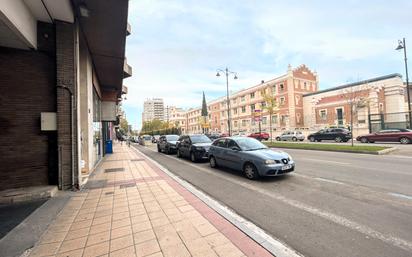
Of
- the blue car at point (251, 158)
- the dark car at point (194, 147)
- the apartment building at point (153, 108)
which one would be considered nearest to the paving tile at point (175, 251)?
the blue car at point (251, 158)

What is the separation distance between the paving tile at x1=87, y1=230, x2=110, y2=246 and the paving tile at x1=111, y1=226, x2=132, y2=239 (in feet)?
0.30

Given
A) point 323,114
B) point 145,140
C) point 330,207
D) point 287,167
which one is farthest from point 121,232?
point 323,114

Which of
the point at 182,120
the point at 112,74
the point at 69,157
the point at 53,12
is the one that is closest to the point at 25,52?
the point at 53,12

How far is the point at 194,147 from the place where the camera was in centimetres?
1138

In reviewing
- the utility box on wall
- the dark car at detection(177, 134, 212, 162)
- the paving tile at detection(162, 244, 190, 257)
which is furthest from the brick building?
the dark car at detection(177, 134, 212, 162)

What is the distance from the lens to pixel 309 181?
657 centimetres

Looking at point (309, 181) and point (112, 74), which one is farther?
point (112, 74)

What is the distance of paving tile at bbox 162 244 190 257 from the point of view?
280cm

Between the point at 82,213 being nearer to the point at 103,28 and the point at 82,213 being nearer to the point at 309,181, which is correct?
the point at 103,28

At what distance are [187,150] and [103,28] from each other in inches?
302

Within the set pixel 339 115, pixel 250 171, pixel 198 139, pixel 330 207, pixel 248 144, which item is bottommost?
pixel 330 207

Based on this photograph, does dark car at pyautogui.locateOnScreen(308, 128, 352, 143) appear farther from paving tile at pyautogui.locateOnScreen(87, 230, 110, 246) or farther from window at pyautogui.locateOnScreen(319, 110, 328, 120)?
paving tile at pyautogui.locateOnScreen(87, 230, 110, 246)

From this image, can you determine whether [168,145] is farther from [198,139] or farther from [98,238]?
[98,238]

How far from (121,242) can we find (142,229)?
444mm
